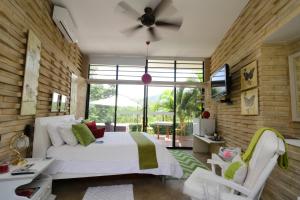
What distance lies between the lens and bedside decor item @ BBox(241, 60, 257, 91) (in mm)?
2974

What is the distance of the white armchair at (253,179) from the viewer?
1457 mm

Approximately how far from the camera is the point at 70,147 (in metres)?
2.70

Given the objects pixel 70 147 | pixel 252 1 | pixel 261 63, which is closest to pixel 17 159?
pixel 70 147


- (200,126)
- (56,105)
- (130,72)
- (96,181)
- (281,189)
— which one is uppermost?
(130,72)

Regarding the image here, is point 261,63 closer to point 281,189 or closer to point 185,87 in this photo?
point 281,189

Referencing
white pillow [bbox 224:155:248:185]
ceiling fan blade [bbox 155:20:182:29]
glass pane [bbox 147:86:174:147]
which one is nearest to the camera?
white pillow [bbox 224:155:248:185]

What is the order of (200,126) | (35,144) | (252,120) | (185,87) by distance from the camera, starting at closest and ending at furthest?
(35,144), (252,120), (200,126), (185,87)

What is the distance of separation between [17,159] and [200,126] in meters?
4.07

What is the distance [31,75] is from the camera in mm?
2596

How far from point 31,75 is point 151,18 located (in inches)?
81.1

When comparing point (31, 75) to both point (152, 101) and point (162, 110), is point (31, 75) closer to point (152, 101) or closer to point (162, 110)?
point (152, 101)

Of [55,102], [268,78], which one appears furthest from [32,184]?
[268,78]

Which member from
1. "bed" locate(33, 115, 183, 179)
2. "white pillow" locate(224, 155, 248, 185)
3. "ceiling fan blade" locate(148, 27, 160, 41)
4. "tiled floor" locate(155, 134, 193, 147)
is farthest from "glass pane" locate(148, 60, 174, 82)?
"white pillow" locate(224, 155, 248, 185)

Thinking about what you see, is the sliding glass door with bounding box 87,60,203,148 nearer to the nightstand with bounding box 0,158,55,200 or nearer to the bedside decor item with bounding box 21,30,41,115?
the bedside decor item with bounding box 21,30,41,115
